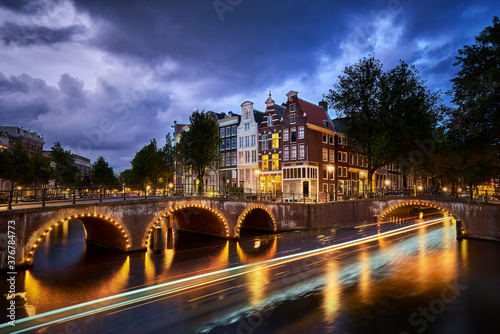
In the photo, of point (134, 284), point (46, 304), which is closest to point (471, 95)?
point (134, 284)

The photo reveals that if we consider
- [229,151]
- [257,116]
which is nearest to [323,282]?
[257,116]

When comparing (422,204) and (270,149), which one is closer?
(422,204)

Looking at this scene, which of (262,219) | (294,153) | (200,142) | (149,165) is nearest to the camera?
(262,219)

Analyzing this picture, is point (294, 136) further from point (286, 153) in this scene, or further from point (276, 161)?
point (276, 161)

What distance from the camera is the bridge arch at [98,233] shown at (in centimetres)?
1658

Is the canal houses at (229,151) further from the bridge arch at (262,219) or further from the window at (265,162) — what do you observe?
the bridge arch at (262,219)

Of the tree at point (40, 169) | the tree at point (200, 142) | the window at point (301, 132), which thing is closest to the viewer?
the tree at point (200, 142)

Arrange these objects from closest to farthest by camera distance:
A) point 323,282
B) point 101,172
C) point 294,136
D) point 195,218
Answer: point 323,282, point 195,218, point 294,136, point 101,172

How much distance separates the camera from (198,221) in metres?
31.2

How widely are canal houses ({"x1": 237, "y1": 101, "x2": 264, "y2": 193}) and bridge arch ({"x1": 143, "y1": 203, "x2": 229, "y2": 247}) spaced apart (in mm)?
Result: 18868

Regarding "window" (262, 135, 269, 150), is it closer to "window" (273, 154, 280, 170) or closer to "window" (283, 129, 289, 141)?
"window" (273, 154, 280, 170)

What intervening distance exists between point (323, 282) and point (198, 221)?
18923mm

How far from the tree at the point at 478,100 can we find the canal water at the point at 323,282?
8.24 meters

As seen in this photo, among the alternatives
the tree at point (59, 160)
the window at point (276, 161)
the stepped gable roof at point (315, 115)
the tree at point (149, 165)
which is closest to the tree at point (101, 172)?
the tree at point (149, 165)
